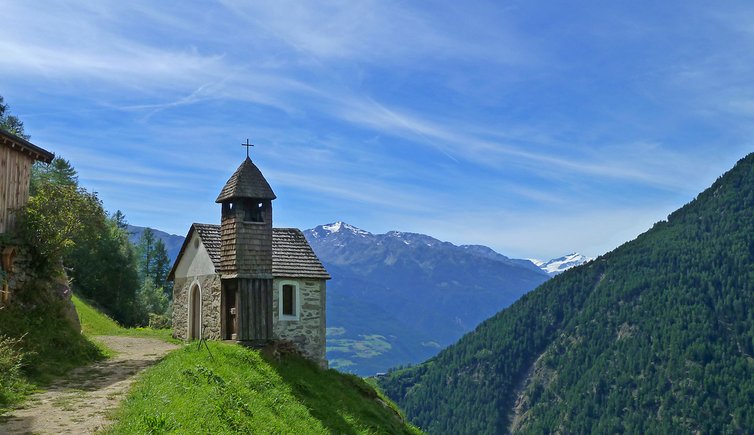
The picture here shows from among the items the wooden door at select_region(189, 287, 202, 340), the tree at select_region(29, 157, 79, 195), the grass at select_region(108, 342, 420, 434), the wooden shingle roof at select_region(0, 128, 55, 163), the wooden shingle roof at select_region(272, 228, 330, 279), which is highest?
the tree at select_region(29, 157, 79, 195)

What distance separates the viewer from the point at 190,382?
19.5m

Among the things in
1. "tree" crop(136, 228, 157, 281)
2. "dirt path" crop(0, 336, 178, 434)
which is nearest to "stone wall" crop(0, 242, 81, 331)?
"dirt path" crop(0, 336, 178, 434)

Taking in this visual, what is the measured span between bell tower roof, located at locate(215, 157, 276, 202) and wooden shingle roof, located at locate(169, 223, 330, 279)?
390 inches

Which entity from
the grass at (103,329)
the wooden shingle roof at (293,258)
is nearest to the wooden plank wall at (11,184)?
the grass at (103,329)

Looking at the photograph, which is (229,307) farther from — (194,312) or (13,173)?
(194,312)

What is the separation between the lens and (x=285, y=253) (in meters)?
39.6

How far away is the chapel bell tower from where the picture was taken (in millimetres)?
27500

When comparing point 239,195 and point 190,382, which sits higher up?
point 239,195

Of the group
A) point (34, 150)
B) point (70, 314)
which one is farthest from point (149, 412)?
point (34, 150)

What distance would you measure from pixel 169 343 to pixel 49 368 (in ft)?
46.6

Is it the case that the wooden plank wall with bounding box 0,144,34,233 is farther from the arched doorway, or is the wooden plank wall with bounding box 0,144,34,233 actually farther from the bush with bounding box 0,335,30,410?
the arched doorway

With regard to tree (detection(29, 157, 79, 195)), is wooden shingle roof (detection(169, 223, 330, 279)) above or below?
below

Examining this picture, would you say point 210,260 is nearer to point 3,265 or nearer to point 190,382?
point 3,265

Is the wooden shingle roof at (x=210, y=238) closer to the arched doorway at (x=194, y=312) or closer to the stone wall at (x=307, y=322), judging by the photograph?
the arched doorway at (x=194, y=312)
